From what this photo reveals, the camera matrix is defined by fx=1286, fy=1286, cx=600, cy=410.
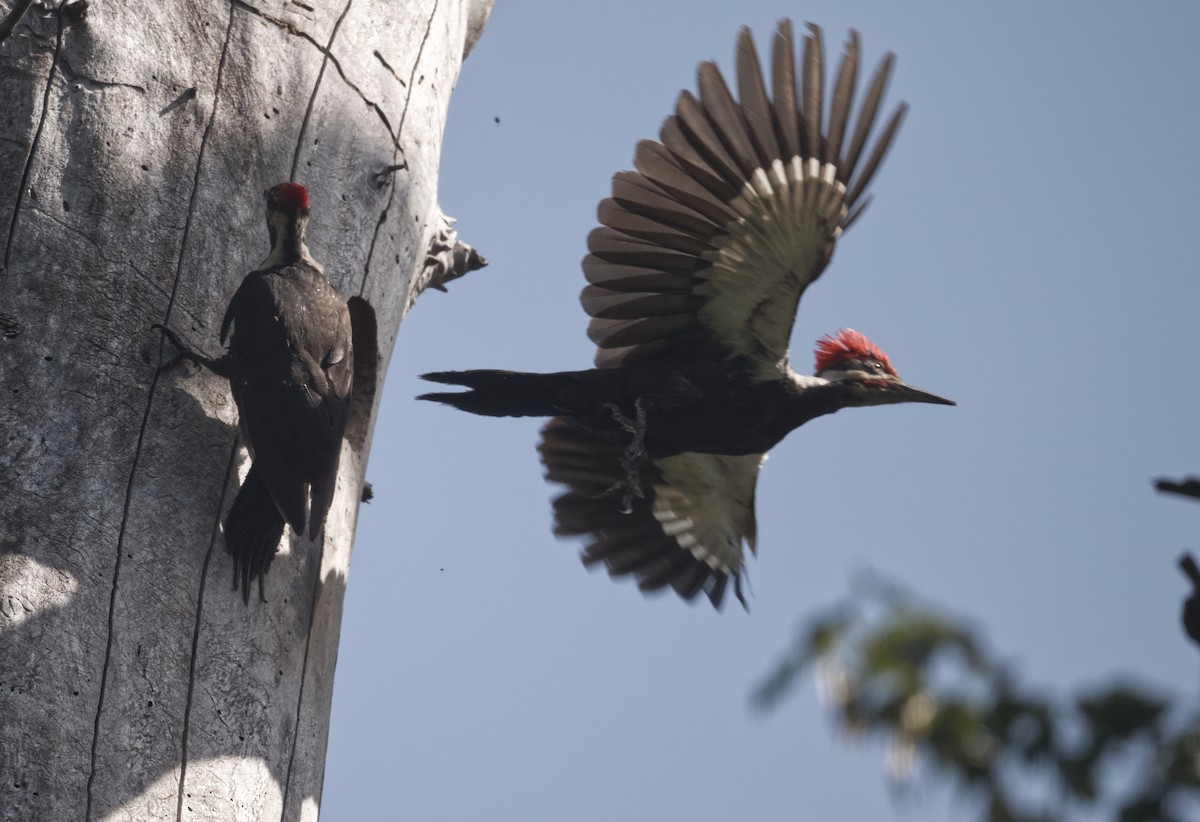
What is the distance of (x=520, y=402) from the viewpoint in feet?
13.5

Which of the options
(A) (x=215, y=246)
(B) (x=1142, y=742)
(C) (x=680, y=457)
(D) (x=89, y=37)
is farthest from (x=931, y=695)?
(C) (x=680, y=457)

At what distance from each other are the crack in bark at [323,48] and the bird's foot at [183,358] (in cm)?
88

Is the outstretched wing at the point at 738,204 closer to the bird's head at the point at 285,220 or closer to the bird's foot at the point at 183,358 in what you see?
the bird's head at the point at 285,220

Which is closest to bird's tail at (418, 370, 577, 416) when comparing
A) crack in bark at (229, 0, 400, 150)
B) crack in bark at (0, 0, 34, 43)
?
crack in bark at (229, 0, 400, 150)

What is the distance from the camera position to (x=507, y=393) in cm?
406

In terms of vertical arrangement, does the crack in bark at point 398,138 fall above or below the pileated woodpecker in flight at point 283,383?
above

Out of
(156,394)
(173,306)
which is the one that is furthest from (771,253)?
(156,394)

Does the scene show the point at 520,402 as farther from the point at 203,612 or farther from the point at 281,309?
the point at 203,612

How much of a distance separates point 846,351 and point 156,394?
2734mm

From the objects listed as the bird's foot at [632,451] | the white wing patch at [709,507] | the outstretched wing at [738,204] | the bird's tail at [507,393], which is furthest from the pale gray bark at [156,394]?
the white wing patch at [709,507]

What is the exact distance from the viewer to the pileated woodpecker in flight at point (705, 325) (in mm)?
3811

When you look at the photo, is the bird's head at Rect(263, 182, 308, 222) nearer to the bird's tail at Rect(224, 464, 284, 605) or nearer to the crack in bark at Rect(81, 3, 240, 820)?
the crack in bark at Rect(81, 3, 240, 820)

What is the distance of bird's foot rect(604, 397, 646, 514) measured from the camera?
422 cm

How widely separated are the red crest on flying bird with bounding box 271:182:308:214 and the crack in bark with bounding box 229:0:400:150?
45 cm
